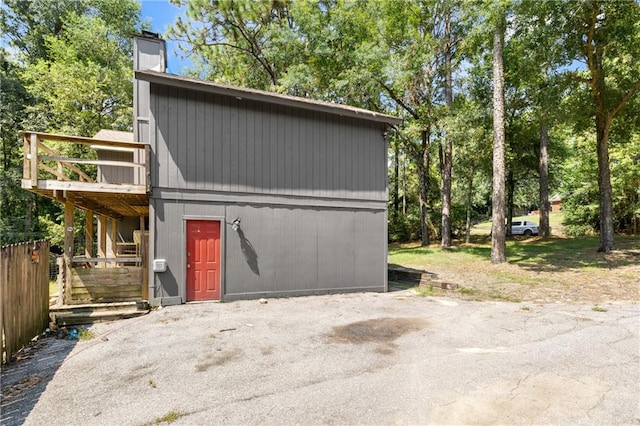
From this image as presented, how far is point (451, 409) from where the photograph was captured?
11.0 feet

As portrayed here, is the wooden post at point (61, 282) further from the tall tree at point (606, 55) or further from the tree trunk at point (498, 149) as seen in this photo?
the tall tree at point (606, 55)

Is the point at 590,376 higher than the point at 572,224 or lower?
lower

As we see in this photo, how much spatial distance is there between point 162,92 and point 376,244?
280 inches

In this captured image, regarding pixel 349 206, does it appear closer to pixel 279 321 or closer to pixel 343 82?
pixel 279 321

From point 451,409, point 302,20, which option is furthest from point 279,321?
point 302,20

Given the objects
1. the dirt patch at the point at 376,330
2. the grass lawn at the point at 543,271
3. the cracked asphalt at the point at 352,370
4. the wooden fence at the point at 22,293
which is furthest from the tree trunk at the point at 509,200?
the wooden fence at the point at 22,293

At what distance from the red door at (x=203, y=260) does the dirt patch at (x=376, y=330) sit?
366 centimetres

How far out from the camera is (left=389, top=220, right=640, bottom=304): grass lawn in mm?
9219

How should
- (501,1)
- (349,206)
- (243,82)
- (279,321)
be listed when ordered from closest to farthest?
(279,321) < (349,206) < (501,1) < (243,82)

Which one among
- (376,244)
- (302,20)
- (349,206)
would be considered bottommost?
(376,244)

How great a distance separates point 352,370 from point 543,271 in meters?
10.6

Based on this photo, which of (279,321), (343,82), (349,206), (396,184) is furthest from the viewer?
(396,184)

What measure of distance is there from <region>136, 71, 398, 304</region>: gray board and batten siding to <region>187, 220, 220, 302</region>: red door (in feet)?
0.56

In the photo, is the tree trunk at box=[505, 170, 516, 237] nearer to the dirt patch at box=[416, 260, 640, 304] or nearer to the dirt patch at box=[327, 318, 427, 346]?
the dirt patch at box=[416, 260, 640, 304]
